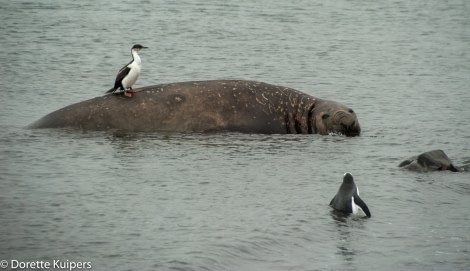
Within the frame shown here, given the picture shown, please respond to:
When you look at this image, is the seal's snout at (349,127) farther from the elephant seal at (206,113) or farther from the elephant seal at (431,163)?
the elephant seal at (431,163)

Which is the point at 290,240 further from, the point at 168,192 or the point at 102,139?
the point at 102,139

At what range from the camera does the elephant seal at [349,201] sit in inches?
363

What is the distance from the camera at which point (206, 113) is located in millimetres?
13094

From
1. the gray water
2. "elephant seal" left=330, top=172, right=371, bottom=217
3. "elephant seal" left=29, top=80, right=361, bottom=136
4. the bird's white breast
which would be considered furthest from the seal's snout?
"elephant seal" left=330, top=172, right=371, bottom=217

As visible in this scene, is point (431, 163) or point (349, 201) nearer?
point (349, 201)

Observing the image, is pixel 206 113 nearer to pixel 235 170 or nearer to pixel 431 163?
pixel 235 170

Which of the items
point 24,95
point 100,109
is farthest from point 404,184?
point 24,95

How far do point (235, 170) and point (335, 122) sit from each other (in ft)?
9.46

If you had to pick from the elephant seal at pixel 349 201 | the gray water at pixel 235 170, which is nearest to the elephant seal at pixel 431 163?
the gray water at pixel 235 170

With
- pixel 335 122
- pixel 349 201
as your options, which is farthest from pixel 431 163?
pixel 335 122

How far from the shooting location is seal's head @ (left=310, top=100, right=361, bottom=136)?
1341cm

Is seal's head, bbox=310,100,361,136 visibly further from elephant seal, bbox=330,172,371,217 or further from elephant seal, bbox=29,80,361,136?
elephant seal, bbox=330,172,371,217

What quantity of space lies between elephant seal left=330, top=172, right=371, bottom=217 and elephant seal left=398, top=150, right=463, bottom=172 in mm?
2034

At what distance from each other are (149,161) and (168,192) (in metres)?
1.50
